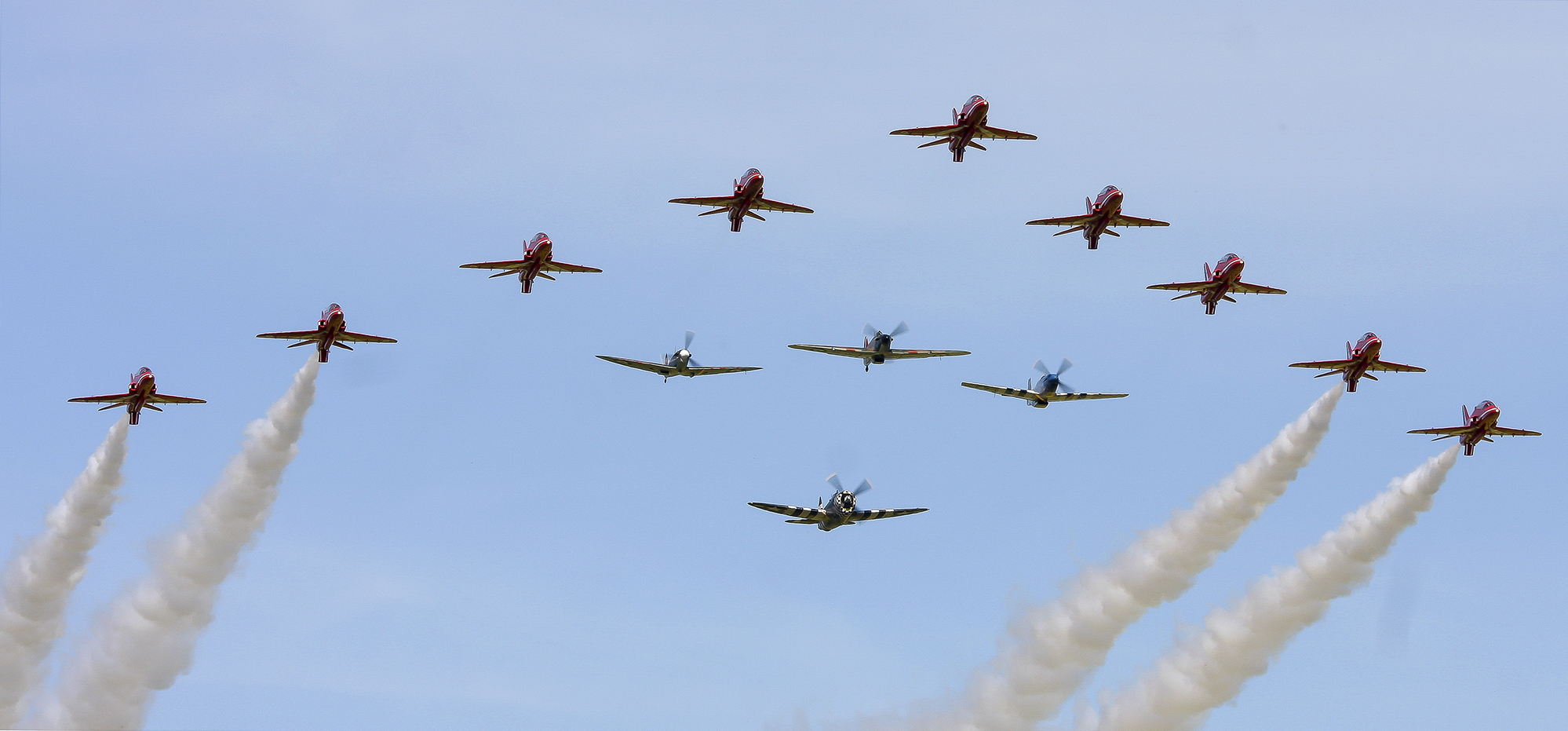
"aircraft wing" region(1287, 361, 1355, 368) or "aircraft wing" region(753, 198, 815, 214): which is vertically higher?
"aircraft wing" region(753, 198, 815, 214)

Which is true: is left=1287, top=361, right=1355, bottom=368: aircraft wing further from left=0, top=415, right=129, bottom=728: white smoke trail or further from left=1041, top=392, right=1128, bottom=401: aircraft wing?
left=0, top=415, right=129, bottom=728: white smoke trail

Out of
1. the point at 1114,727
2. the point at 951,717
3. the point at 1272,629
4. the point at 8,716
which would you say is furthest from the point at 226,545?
the point at 1272,629

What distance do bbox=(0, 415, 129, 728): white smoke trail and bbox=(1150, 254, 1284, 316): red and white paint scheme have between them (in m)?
64.6

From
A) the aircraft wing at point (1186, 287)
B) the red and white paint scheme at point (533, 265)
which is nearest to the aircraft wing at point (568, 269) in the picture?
the red and white paint scheme at point (533, 265)

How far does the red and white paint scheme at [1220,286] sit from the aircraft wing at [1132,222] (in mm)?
3902

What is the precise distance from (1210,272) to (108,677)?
6992cm

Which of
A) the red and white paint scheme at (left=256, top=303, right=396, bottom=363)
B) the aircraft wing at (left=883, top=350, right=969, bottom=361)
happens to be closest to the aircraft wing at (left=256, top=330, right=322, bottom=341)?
the red and white paint scheme at (left=256, top=303, right=396, bottom=363)

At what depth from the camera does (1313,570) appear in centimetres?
12369

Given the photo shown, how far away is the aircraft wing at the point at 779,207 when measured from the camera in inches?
4857

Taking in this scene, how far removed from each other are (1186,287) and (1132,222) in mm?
5088

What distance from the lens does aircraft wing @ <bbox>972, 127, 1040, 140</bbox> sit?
122 m

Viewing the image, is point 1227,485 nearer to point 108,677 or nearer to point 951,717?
point 951,717

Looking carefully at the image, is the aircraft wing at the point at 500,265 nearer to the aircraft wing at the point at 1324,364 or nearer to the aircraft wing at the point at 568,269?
the aircraft wing at the point at 568,269

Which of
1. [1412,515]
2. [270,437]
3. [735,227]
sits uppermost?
[735,227]
